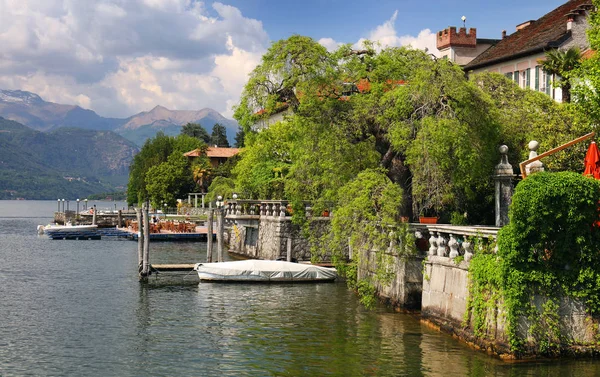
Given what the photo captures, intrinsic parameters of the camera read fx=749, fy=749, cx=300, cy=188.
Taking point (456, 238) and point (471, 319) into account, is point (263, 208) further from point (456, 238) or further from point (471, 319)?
point (471, 319)

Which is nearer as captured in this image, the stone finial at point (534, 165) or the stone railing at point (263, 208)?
the stone finial at point (534, 165)

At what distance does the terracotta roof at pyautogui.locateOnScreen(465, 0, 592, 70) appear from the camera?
46.8 m

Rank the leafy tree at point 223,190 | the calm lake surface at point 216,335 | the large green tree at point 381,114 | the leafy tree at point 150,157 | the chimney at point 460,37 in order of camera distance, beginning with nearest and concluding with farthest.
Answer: the calm lake surface at point 216,335 < the large green tree at point 381,114 < the chimney at point 460,37 < the leafy tree at point 223,190 < the leafy tree at point 150,157

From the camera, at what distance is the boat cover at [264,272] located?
124ft

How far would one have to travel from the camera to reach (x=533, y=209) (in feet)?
61.2

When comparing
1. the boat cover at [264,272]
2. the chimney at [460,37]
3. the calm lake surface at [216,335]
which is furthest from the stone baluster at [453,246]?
the chimney at [460,37]

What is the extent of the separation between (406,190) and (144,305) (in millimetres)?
12235

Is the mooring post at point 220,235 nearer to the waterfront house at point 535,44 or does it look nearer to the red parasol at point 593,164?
the waterfront house at point 535,44

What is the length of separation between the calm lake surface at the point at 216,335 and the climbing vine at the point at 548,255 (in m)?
1.24

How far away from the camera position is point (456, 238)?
23578 millimetres

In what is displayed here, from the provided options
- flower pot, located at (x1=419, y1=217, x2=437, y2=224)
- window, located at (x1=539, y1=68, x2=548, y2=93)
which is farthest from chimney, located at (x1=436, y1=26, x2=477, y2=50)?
flower pot, located at (x1=419, y1=217, x2=437, y2=224)

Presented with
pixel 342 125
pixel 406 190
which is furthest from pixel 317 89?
pixel 406 190

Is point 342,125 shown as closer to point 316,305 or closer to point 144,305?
point 316,305

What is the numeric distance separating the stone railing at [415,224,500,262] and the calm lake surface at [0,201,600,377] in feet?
8.79
